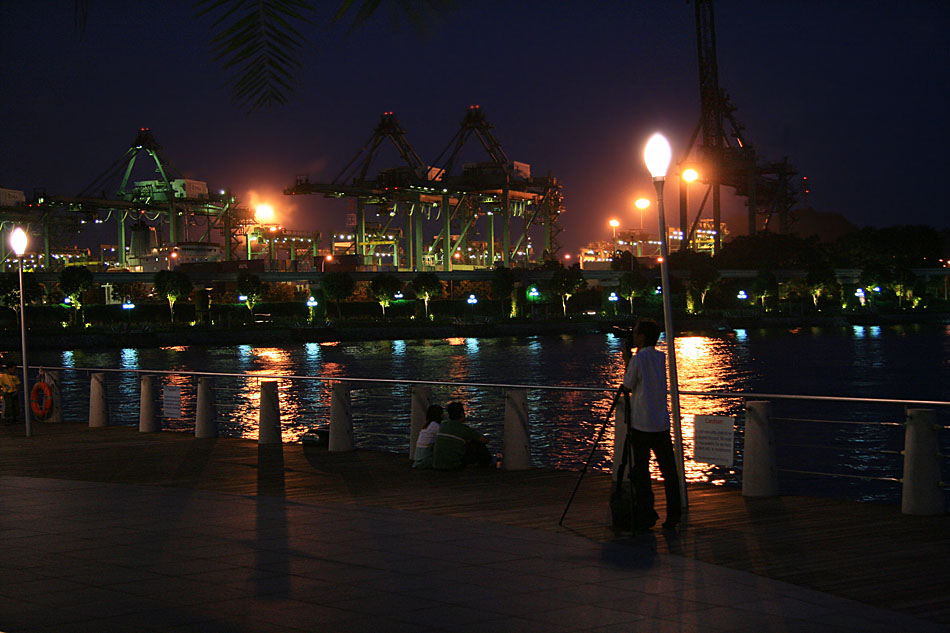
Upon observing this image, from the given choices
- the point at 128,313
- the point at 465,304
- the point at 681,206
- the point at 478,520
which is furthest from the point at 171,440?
the point at 681,206

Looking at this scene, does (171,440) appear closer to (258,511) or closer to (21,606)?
(258,511)

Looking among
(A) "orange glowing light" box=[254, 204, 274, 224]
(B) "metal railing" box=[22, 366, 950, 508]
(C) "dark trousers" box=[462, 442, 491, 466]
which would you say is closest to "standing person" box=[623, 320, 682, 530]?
(C) "dark trousers" box=[462, 442, 491, 466]

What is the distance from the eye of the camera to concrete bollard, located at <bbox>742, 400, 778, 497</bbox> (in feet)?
33.3

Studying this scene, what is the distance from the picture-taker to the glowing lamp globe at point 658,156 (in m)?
9.62

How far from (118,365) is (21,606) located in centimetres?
6650

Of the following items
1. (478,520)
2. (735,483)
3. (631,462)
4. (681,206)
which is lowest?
(735,483)

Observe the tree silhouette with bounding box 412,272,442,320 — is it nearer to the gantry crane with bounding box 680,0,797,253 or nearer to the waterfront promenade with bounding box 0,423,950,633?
the gantry crane with bounding box 680,0,797,253

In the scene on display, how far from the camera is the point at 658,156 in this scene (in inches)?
380

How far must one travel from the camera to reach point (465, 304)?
4872 inches

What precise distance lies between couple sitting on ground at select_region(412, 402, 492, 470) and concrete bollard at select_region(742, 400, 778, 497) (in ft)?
11.9

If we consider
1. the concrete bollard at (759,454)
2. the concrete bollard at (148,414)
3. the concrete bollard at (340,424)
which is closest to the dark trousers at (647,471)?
the concrete bollard at (759,454)

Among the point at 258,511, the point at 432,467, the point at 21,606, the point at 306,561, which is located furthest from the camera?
the point at 432,467

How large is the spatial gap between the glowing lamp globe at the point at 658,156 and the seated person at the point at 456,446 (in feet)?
14.1

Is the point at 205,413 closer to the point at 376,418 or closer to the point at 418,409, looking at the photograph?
the point at 418,409
